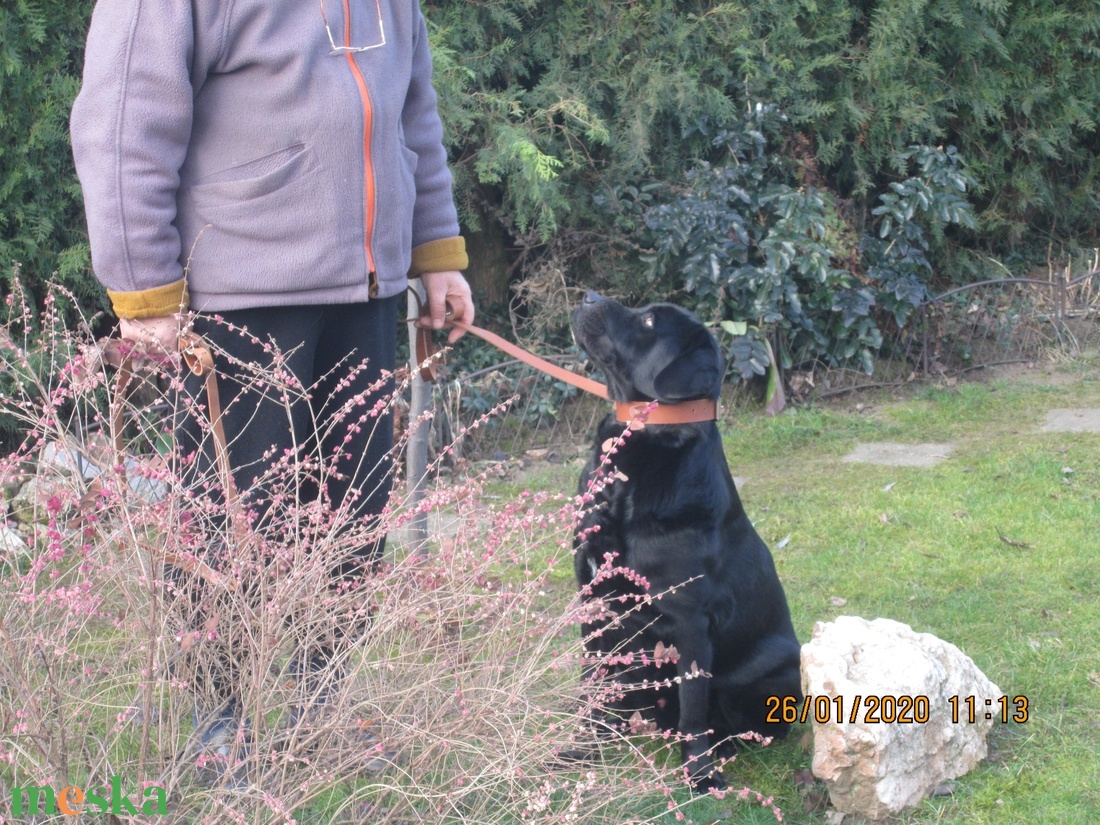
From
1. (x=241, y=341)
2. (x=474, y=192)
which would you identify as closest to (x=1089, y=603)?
(x=241, y=341)

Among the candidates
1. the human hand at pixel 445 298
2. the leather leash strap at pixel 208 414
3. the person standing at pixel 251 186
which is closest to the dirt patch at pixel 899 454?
the human hand at pixel 445 298

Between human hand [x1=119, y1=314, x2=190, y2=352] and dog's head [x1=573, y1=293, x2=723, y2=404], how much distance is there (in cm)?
127

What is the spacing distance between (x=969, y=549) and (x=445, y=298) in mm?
2471

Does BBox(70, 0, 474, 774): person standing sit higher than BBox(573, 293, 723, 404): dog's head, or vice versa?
BBox(70, 0, 474, 774): person standing

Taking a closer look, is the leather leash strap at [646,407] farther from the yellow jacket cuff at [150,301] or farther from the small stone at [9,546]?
the small stone at [9,546]

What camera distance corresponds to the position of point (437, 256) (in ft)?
9.31

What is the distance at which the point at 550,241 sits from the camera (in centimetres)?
622

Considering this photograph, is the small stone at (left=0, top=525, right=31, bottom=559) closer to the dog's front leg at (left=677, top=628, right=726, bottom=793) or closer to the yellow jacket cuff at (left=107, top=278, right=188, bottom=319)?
the yellow jacket cuff at (left=107, top=278, right=188, bottom=319)

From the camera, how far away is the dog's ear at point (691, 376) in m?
2.82

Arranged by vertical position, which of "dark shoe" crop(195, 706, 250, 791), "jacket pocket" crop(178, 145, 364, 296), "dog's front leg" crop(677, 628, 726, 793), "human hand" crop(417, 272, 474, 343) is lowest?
"dog's front leg" crop(677, 628, 726, 793)

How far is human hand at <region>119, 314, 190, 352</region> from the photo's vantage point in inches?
82.0

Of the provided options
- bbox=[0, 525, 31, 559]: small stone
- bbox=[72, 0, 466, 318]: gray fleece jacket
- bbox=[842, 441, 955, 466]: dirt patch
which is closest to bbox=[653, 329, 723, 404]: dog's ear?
bbox=[72, 0, 466, 318]: gray fleece jacket

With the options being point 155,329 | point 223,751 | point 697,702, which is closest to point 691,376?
point 697,702

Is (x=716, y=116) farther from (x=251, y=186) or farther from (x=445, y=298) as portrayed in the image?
(x=251, y=186)
